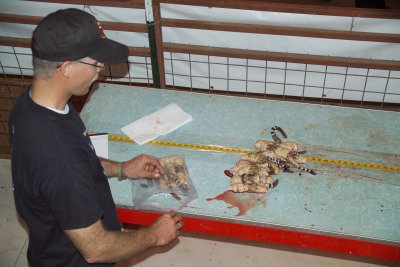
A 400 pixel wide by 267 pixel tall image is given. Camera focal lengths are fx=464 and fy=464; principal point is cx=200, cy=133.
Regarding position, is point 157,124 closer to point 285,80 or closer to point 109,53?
point 109,53

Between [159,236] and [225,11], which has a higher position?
[225,11]

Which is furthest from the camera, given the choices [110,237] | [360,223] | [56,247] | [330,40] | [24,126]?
[330,40]

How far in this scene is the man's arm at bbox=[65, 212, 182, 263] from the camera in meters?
2.17

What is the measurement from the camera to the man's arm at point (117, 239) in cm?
217

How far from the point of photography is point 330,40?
4281mm

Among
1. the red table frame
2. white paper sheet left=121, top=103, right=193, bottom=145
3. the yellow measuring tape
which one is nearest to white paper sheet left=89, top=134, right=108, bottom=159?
the yellow measuring tape

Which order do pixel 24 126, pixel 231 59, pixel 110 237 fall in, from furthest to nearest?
pixel 231 59, pixel 110 237, pixel 24 126

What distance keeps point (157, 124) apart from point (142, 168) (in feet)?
1.89

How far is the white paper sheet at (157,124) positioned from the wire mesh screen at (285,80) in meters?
1.09

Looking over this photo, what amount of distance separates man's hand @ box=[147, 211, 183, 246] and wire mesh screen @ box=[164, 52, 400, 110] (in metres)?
2.20

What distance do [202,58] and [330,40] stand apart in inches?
49.0

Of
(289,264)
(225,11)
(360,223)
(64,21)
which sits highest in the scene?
(64,21)

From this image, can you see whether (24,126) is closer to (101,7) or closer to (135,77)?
(101,7)

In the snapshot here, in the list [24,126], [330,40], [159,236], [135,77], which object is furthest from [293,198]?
[135,77]
